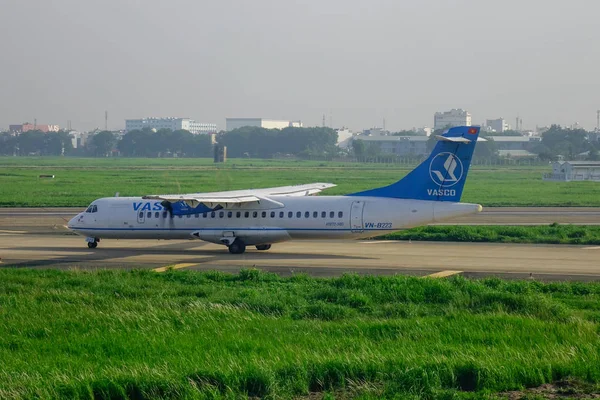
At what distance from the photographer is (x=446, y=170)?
3403cm

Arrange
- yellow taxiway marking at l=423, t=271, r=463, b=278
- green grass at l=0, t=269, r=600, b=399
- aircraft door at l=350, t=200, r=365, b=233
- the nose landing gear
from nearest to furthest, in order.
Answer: green grass at l=0, t=269, r=600, b=399 → yellow taxiway marking at l=423, t=271, r=463, b=278 → aircraft door at l=350, t=200, r=365, b=233 → the nose landing gear

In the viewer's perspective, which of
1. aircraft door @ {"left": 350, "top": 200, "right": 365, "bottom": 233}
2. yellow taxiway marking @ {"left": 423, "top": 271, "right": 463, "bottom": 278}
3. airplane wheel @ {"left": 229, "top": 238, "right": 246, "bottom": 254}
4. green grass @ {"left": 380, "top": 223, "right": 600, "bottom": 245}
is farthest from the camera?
green grass @ {"left": 380, "top": 223, "right": 600, "bottom": 245}

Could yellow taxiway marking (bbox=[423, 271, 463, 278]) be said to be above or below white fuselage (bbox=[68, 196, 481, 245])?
below

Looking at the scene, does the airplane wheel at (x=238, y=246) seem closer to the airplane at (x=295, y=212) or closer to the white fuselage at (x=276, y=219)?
the airplane at (x=295, y=212)

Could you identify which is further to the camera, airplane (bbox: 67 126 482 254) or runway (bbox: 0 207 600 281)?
airplane (bbox: 67 126 482 254)

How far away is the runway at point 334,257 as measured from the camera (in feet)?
101

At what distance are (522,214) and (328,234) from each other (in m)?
24.5

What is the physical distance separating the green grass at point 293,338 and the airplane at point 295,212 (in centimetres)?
864

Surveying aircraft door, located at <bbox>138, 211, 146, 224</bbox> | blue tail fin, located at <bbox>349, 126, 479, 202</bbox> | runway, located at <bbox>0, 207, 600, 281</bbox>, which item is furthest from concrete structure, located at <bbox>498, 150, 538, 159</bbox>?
blue tail fin, located at <bbox>349, 126, 479, 202</bbox>

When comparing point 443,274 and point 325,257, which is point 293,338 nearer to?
point 443,274

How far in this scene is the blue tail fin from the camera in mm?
33875

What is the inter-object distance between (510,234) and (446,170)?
960cm

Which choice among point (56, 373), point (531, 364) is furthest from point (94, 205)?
point (531, 364)

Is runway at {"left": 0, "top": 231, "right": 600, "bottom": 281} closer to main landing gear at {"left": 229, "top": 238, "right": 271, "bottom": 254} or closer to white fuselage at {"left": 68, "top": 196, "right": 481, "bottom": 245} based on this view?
main landing gear at {"left": 229, "top": 238, "right": 271, "bottom": 254}
